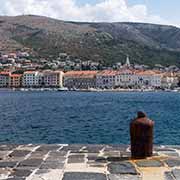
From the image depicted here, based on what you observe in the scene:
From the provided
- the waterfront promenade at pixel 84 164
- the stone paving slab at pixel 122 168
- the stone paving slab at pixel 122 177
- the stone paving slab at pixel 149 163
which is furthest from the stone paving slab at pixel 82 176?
the stone paving slab at pixel 149 163

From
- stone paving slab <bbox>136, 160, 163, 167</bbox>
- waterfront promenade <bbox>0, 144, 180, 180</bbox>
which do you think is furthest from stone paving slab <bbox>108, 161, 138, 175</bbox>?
stone paving slab <bbox>136, 160, 163, 167</bbox>

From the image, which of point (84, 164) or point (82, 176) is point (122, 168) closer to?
point (84, 164)

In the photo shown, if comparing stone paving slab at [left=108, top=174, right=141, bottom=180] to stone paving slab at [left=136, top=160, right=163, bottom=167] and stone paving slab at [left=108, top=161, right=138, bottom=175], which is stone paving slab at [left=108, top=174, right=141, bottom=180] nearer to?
stone paving slab at [left=108, top=161, right=138, bottom=175]

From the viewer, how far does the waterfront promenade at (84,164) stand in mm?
7703

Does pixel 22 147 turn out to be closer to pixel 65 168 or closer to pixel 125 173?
pixel 65 168

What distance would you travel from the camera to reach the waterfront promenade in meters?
7.70

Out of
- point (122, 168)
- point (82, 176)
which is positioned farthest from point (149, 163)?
point (82, 176)

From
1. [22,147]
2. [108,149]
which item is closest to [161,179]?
[108,149]

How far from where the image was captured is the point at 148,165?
847 cm

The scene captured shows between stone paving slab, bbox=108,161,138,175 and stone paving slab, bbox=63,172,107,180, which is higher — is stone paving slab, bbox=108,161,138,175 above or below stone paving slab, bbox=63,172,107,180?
above

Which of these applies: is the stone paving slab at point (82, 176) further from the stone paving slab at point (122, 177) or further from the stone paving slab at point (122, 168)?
the stone paving slab at point (122, 168)

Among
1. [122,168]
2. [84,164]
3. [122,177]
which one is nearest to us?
[122,177]

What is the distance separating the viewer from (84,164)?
859 cm

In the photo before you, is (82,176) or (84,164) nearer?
(82,176)
